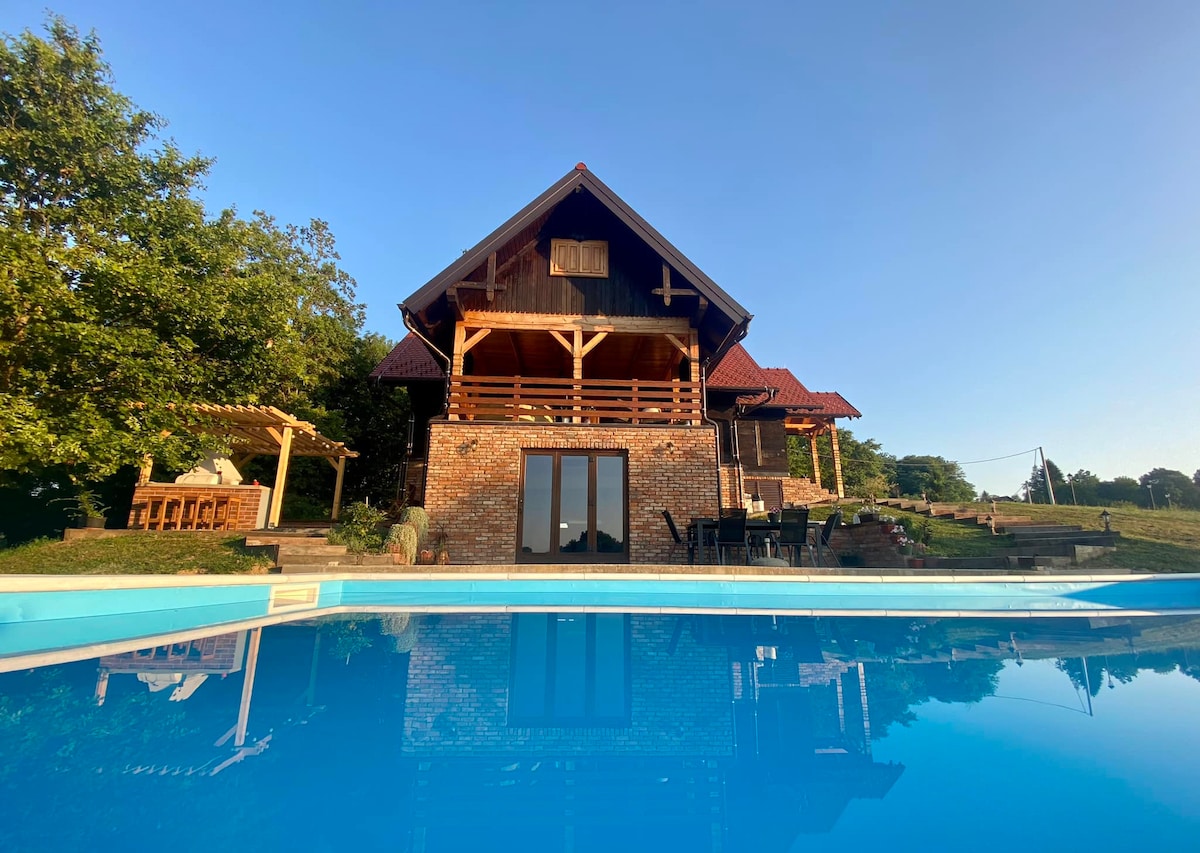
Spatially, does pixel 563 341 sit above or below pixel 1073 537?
above

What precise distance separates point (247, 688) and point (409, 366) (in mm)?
13828

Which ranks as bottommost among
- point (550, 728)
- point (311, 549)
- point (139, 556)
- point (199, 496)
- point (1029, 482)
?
point (550, 728)

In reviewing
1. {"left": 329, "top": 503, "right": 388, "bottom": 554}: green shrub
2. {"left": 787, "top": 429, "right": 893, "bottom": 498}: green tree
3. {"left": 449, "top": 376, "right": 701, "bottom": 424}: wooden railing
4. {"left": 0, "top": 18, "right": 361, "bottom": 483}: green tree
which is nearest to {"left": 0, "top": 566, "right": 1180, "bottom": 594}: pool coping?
{"left": 329, "top": 503, "right": 388, "bottom": 554}: green shrub

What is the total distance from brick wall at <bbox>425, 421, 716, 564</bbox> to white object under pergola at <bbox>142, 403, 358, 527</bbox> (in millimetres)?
3601

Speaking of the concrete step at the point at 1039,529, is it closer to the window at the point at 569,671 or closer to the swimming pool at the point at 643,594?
the swimming pool at the point at 643,594

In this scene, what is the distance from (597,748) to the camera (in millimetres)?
2594

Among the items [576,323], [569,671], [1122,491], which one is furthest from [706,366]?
[1122,491]

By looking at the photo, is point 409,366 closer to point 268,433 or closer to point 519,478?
point 268,433

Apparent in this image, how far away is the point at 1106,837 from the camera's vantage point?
1761mm

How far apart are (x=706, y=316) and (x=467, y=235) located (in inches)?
733

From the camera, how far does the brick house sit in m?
10.7

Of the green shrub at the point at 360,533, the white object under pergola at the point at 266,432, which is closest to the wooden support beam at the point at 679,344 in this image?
the green shrub at the point at 360,533

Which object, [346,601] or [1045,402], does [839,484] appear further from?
[346,601]

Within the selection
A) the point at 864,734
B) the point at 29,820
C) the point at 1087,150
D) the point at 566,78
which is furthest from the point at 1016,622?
the point at 566,78
